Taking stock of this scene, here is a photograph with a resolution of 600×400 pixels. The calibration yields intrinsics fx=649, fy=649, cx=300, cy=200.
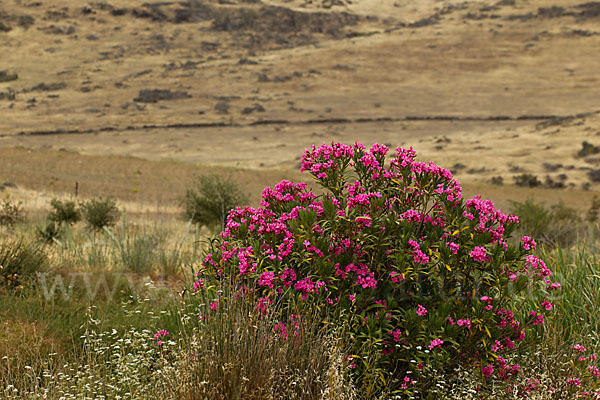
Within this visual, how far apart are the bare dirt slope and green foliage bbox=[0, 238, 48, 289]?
1067 inches

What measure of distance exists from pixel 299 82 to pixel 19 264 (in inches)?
2418

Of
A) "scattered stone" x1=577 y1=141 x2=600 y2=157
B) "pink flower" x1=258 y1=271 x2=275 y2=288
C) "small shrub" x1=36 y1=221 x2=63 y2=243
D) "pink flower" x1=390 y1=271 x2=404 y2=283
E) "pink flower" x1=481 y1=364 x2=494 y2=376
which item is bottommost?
"scattered stone" x1=577 y1=141 x2=600 y2=157

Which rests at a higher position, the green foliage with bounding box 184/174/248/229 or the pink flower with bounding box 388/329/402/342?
the pink flower with bounding box 388/329/402/342

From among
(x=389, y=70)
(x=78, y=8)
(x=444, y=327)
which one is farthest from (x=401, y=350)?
(x=78, y=8)

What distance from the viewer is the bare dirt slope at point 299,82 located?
42750 mm

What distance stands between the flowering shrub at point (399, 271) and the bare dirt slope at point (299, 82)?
2773 cm

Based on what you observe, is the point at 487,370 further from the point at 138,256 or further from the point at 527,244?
the point at 138,256

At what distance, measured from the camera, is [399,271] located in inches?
152

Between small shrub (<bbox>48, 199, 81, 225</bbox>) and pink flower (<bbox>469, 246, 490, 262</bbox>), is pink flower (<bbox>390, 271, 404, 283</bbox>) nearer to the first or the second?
pink flower (<bbox>469, 246, 490, 262</bbox>)

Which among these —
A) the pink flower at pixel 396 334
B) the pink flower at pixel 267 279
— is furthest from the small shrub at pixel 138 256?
the pink flower at pixel 396 334

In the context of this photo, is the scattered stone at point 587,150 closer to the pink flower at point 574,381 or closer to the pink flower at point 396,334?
the pink flower at point 574,381

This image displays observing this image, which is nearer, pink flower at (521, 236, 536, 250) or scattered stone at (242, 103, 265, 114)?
pink flower at (521, 236, 536, 250)

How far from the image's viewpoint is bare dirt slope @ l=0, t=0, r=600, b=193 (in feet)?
140

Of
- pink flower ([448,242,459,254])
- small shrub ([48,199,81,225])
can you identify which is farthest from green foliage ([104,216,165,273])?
small shrub ([48,199,81,225])
